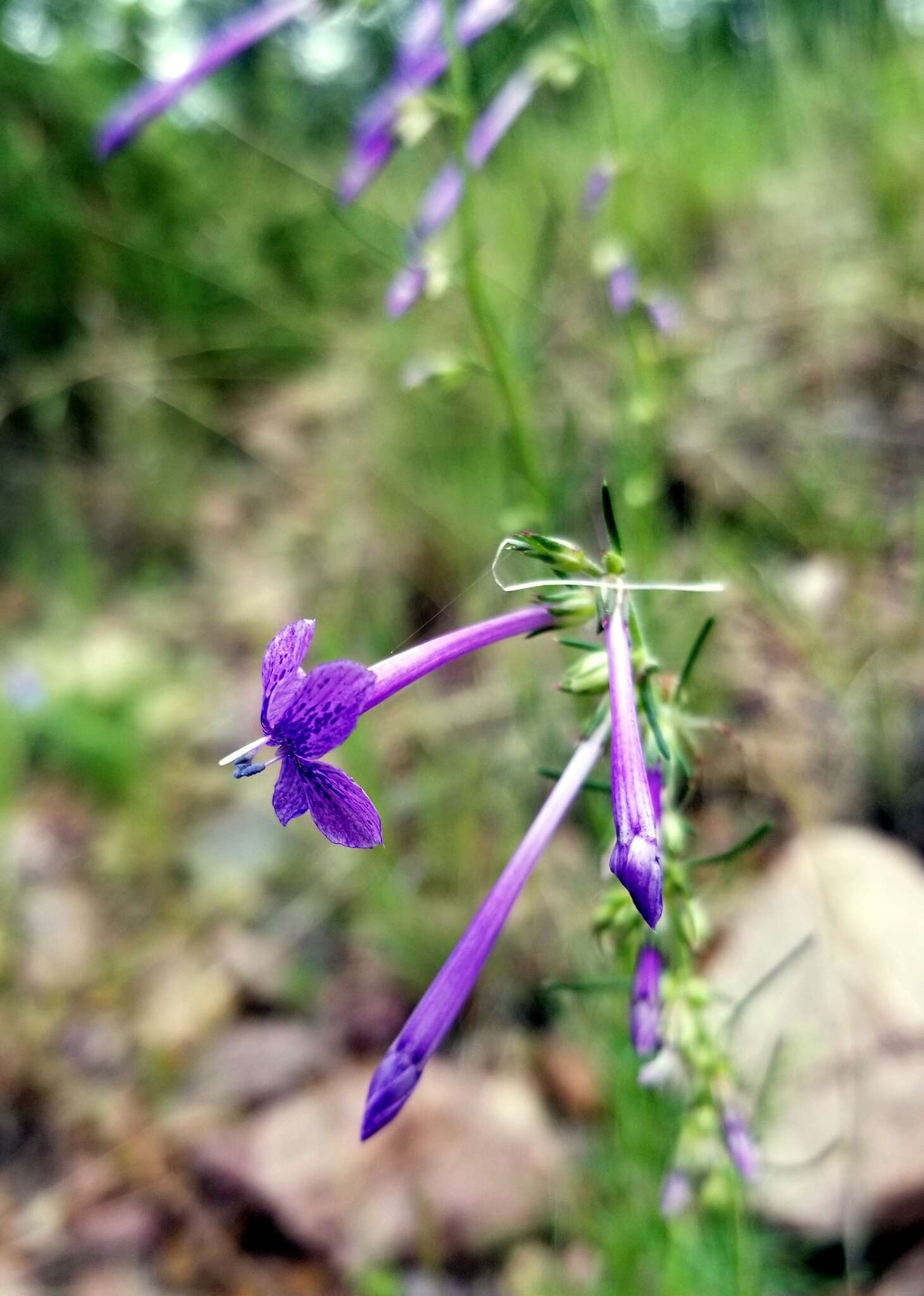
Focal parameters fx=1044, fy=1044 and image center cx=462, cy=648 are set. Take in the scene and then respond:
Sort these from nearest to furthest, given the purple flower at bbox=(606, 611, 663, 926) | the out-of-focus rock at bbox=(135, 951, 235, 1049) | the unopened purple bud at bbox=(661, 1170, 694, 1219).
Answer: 1. the purple flower at bbox=(606, 611, 663, 926)
2. the unopened purple bud at bbox=(661, 1170, 694, 1219)
3. the out-of-focus rock at bbox=(135, 951, 235, 1049)

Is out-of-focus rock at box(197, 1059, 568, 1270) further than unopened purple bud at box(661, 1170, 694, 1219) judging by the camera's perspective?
Yes

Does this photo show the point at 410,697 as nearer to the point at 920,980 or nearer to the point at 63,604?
the point at 920,980

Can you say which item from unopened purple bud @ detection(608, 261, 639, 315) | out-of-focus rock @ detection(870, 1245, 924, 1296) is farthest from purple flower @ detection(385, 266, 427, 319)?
out-of-focus rock @ detection(870, 1245, 924, 1296)

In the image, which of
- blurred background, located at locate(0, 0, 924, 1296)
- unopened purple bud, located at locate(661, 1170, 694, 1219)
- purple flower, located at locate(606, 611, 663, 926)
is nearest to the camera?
purple flower, located at locate(606, 611, 663, 926)

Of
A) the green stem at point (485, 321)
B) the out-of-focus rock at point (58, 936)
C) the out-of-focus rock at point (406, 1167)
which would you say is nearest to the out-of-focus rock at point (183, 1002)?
the out-of-focus rock at point (58, 936)

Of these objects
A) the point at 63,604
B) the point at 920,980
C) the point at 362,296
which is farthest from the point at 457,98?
the point at 362,296

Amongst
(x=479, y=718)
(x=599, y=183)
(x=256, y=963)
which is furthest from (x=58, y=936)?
(x=599, y=183)

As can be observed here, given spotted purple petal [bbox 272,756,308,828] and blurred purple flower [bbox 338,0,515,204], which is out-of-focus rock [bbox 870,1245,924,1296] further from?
blurred purple flower [bbox 338,0,515,204]

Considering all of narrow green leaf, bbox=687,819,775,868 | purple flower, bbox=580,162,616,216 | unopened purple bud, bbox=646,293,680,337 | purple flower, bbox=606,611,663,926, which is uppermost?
purple flower, bbox=580,162,616,216
